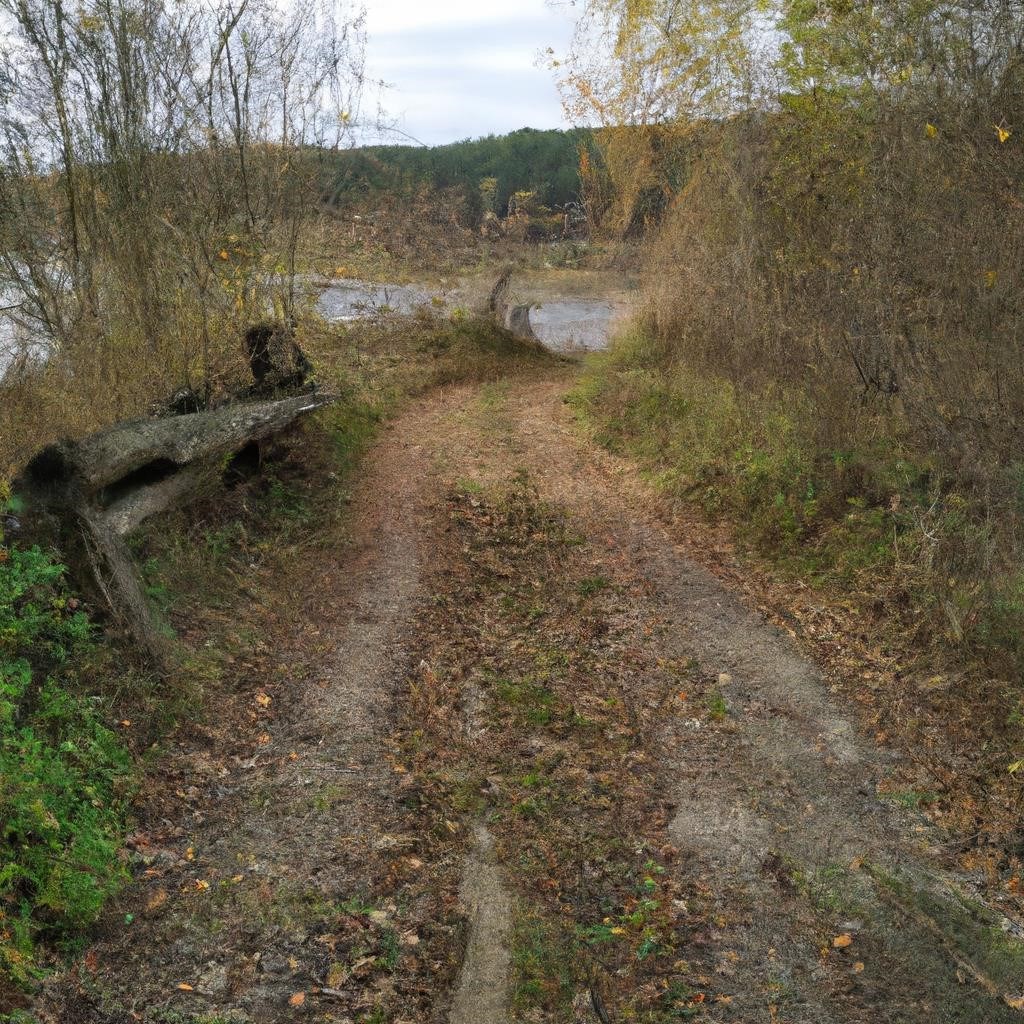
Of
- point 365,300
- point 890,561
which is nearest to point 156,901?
point 890,561

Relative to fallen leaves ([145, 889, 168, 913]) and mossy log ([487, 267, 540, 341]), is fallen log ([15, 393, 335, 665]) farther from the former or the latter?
mossy log ([487, 267, 540, 341])

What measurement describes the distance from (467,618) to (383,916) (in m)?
3.89

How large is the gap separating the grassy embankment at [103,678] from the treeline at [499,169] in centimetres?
1795

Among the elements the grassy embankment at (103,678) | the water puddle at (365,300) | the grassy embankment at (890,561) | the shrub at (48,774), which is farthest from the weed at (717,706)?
the water puddle at (365,300)

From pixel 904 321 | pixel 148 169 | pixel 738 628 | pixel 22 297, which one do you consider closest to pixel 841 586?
pixel 738 628

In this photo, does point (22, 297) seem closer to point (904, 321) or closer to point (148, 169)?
point (148, 169)

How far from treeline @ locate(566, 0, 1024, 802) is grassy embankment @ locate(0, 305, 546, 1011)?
4.61 meters

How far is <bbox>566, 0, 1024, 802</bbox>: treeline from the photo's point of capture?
7.83 m

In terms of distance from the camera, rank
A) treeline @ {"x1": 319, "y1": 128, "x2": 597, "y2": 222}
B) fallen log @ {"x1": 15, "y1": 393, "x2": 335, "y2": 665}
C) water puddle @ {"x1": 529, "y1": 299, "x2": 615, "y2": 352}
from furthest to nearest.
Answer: treeline @ {"x1": 319, "y1": 128, "x2": 597, "y2": 222} < water puddle @ {"x1": 529, "y1": 299, "x2": 615, "y2": 352} < fallen log @ {"x1": 15, "y1": 393, "x2": 335, "y2": 665}

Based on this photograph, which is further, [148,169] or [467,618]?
[148,169]

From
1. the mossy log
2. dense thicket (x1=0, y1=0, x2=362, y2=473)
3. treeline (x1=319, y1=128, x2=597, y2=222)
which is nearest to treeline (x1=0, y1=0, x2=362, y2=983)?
dense thicket (x1=0, y1=0, x2=362, y2=473)

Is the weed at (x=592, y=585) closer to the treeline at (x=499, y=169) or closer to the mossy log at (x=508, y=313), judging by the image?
the mossy log at (x=508, y=313)

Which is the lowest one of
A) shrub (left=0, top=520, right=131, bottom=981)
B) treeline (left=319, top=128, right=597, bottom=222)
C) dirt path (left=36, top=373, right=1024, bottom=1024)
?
dirt path (left=36, top=373, right=1024, bottom=1024)

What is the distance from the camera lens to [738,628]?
8.24 metres
